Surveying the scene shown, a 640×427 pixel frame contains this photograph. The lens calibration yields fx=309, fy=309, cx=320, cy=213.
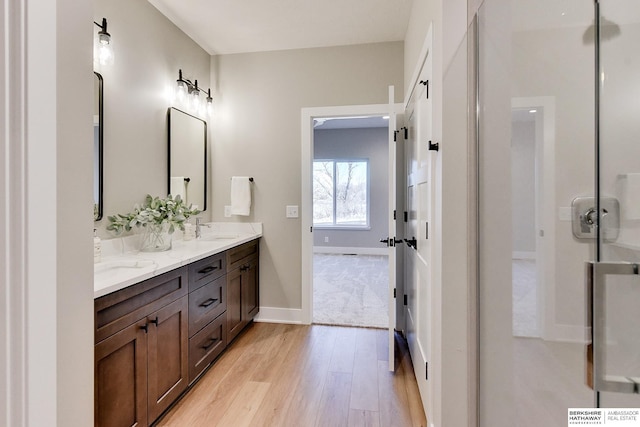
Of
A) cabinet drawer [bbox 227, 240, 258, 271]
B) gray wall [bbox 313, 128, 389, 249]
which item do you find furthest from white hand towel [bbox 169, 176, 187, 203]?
gray wall [bbox 313, 128, 389, 249]

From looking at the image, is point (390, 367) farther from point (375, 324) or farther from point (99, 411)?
point (99, 411)

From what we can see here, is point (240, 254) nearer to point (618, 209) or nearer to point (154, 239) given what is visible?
Answer: point (154, 239)

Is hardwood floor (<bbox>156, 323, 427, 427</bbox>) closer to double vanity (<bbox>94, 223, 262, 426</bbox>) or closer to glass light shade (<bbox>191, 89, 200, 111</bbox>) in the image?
double vanity (<bbox>94, 223, 262, 426</bbox>)

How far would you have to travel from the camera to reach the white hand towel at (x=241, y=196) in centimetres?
309

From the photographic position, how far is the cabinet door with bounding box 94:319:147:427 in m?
1.28

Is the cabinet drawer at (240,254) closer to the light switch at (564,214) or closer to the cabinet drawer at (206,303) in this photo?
the cabinet drawer at (206,303)

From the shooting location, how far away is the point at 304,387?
2020 millimetres

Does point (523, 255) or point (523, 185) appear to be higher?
point (523, 185)

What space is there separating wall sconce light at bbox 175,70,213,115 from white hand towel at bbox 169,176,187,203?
0.69m

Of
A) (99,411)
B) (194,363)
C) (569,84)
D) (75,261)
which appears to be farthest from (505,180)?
(194,363)

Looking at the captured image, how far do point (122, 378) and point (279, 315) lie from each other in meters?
1.83

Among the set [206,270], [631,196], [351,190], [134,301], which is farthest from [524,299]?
[351,190]
